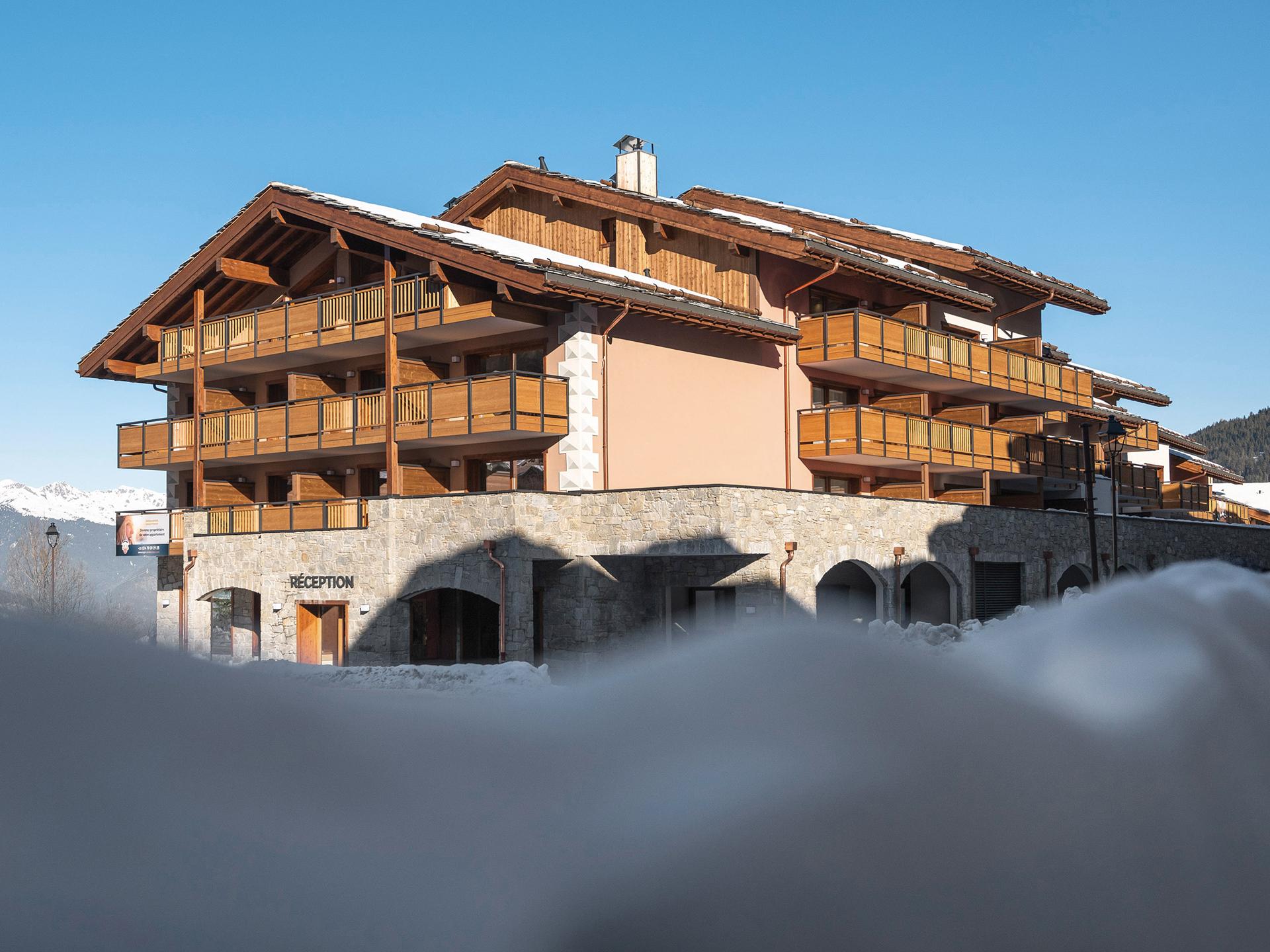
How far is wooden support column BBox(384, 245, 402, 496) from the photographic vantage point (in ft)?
80.8

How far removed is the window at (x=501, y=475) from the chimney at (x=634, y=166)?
9126mm

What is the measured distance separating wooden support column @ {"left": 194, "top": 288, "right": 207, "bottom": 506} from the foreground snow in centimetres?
2808

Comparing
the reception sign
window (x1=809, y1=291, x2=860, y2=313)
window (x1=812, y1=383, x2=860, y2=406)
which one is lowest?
the reception sign

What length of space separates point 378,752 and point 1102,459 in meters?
41.1

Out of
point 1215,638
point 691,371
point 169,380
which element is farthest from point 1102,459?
point 1215,638

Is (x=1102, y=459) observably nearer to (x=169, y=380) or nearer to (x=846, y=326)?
(x=846, y=326)

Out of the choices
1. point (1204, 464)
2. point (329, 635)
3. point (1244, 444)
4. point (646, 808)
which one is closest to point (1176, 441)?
point (1204, 464)

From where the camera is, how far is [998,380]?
31.5 metres

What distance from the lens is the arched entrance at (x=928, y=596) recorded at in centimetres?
2705

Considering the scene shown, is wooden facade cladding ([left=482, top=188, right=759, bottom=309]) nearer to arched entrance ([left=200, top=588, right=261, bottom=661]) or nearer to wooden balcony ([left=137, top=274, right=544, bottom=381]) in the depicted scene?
wooden balcony ([left=137, top=274, right=544, bottom=381])

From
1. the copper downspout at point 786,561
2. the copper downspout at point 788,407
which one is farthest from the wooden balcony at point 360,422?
the copper downspout at point 788,407

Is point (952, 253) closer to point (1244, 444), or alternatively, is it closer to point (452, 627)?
point (452, 627)

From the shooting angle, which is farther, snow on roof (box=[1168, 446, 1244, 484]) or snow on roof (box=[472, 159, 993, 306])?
snow on roof (box=[1168, 446, 1244, 484])

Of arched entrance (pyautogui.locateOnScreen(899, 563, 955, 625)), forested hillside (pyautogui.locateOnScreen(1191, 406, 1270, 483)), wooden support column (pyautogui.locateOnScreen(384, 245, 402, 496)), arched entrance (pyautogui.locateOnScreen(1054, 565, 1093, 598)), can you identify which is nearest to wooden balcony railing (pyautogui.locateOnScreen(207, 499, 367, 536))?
wooden support column (pyautogui.locateOnScreen(384, 245, 402, 496))
